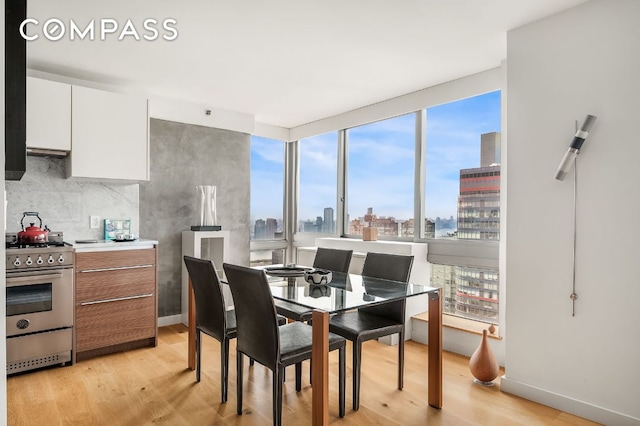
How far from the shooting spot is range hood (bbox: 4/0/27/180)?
1.01 m

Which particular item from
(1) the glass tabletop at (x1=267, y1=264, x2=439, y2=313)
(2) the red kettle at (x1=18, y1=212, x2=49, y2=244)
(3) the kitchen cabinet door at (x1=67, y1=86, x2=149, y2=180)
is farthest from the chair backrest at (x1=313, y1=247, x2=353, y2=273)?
(2) the red kettle at (x1=18, y1=212, x2=49, y2=244)

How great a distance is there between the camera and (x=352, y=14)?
2.58 m

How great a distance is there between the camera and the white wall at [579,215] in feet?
7.50

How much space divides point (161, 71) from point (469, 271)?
11.0ft

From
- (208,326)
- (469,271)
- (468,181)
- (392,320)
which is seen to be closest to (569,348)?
(392,320)

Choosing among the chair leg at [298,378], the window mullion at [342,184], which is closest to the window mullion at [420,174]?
the window mullion at [342,184]

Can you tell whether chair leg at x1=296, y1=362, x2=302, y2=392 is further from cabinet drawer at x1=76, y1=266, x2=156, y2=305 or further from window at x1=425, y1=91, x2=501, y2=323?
window at x1=425, y1=91, x2=501, y2=323

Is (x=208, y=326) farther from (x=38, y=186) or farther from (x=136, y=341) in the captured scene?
(x=38, y=186)

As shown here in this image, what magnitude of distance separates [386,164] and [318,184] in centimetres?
125

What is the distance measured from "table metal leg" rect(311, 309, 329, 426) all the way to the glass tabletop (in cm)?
7

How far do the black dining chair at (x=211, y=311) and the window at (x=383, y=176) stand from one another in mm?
2272

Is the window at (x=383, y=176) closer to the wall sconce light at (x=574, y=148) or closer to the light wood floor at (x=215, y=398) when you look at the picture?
the light wood floor at (x=215, y=398)

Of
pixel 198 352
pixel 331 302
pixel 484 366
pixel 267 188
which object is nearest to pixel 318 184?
pixel 267 188

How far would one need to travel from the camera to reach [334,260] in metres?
3.61
